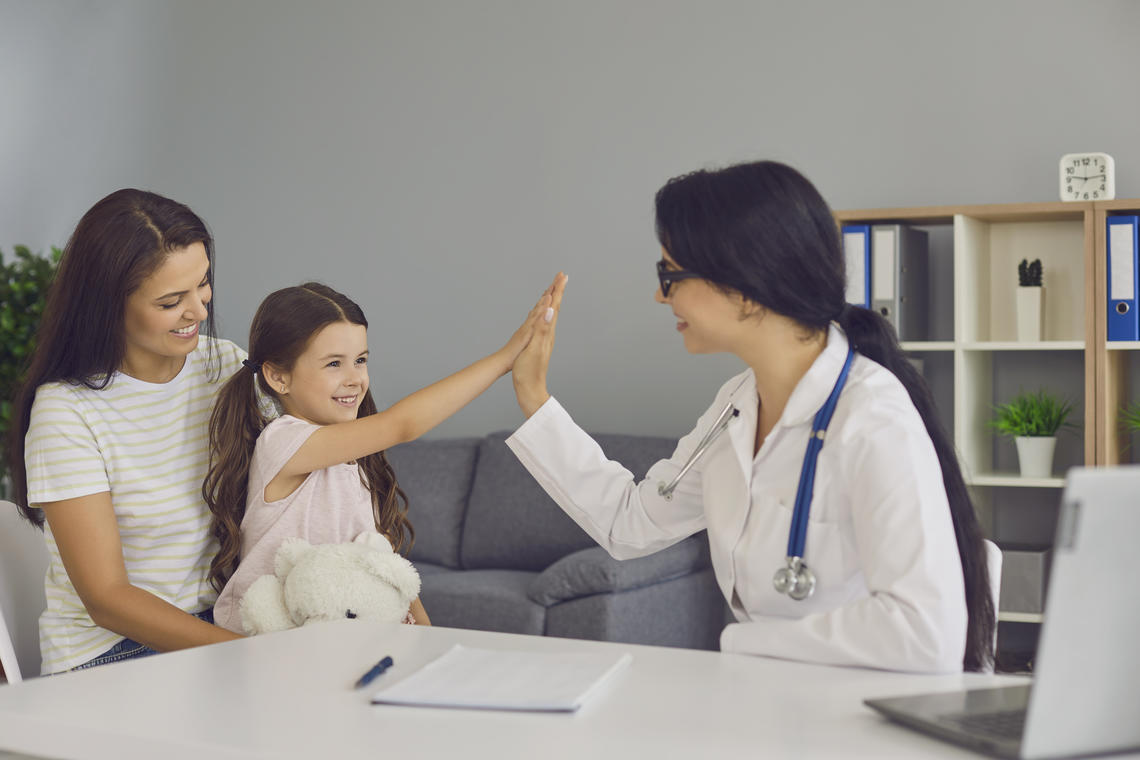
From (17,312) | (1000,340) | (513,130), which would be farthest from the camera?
(17,312)

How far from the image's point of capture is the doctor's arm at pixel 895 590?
127 centimetres

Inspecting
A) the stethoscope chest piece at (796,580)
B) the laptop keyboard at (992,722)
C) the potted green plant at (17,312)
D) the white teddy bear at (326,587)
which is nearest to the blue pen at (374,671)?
the white teddy bear at (326,587)

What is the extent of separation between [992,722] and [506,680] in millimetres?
475

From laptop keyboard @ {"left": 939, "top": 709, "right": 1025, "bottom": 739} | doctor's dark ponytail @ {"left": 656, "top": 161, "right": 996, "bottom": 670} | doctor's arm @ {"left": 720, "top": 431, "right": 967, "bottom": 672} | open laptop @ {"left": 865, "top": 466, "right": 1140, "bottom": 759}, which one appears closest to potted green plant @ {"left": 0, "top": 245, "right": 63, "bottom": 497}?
doctor's dark ponytail @ {"left": 656, "top": 161, "right": 996, "bottom": 670}

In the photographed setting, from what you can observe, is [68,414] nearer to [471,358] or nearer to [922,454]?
[922,454]

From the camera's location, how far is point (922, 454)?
138 cm

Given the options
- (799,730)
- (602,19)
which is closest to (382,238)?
(602,19)

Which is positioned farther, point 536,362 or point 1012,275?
point 1012,275

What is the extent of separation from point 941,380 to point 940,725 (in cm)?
290

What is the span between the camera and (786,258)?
4.98 ft

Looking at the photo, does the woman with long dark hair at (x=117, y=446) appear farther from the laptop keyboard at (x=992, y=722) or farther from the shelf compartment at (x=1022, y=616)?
the shelf compartment at (x=1022, y=616)

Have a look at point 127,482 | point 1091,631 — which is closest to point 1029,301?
point 127,482

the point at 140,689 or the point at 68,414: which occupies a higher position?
the point at 68,414

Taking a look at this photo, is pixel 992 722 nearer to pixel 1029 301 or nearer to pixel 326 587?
pixel 326 587
